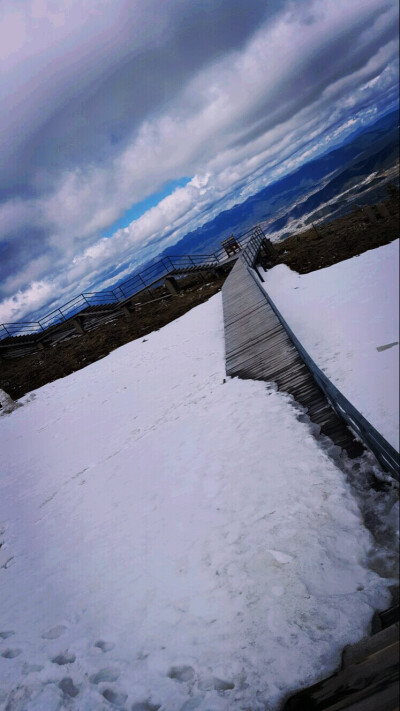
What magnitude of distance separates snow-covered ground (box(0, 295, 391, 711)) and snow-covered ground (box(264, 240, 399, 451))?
150 cm

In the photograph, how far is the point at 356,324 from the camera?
9.52 m

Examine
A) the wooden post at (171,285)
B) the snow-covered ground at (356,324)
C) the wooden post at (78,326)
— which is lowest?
the snow-covered ground at (356,324)

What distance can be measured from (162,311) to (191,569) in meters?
20.2

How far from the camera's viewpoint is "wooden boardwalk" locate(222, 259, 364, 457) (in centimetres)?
543

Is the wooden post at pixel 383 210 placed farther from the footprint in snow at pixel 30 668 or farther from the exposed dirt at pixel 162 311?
the footprint in snow at pixel 30 668

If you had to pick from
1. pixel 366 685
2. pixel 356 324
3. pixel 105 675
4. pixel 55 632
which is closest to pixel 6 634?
pixel 55 632

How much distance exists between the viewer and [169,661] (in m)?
3.67

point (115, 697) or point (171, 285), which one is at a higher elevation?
point (171, 285)

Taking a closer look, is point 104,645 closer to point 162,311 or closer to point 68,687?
point 68,687

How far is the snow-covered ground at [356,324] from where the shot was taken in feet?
5.22

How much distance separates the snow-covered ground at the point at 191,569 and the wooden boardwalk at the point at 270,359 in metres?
0.35

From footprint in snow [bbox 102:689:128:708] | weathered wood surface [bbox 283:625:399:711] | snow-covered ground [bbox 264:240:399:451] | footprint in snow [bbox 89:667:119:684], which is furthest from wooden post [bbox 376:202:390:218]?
footprint in snow [bbox 102:689:128:708]

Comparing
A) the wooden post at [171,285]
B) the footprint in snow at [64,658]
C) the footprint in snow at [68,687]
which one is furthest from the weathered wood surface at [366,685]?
the wooden post at [171,285]

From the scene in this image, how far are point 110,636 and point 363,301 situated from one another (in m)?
10.1
